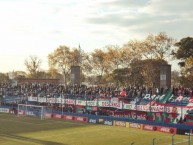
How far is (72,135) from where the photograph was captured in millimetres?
31312

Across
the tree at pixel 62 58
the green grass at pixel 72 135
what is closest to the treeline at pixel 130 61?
the tree at pixel 62 58

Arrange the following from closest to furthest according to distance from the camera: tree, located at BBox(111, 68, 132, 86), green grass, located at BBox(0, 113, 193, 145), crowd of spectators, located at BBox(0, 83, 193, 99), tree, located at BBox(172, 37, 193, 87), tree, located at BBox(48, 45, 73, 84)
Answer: green grass, located at BBox(0, 113, 193, 145) < crowd of spectators, located at BBox(0, 83, 193, 99) < tree, located at BBox(172, 37, 193, 87) < tree, located at BBox(111, 68, 132, 86) < tree, located at BBox(48, 45, 73, 84)

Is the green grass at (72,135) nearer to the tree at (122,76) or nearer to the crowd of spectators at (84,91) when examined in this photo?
the crowd of spectators at (84,91)

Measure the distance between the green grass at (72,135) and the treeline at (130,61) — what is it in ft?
83.6

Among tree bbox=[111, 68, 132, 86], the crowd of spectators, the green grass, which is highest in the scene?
tree bbox=[111, 68, 132, 86]

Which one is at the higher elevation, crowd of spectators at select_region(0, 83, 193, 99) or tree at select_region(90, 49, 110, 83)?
tree at select_region(90, 49, 110, 83)

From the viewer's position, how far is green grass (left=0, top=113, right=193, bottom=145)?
2795 cm

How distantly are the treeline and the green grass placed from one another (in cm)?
2548

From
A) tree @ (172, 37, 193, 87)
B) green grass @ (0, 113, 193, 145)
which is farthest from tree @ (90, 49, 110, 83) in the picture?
green grass @ (0, 113, 193, 145)

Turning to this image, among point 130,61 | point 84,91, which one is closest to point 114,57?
point 130,61

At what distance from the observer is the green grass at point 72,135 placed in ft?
91.7

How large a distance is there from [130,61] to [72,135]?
5038 centimetres

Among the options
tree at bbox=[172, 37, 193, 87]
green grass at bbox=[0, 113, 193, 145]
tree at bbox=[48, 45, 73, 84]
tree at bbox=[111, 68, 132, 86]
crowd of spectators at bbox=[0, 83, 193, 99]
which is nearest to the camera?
green grass at bbox=[0, 113, 193, 145]

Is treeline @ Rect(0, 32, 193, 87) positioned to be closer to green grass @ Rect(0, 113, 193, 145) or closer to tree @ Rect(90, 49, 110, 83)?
tree @ Rect(90, 49, 110, 83)
